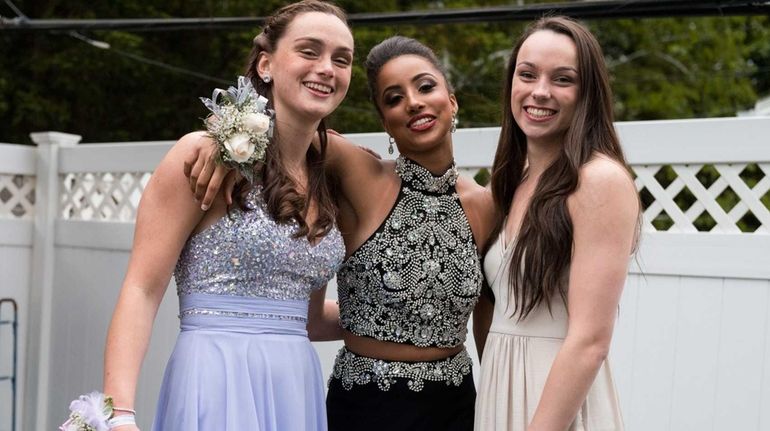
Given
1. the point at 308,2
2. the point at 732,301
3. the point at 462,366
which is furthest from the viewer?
the point at 732,301

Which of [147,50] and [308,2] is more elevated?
[147,50]

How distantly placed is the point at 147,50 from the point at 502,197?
8.91m

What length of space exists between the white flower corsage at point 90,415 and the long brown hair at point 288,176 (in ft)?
1.76

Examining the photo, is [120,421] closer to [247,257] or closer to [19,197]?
[247,257]

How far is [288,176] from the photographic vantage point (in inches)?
101

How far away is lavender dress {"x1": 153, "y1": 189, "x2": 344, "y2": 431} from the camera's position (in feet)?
8.06

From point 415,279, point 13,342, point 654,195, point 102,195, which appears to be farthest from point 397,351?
point 13,342

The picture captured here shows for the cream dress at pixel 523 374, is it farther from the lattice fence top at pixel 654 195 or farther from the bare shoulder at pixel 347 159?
the lattice fence top at pixel 654 195

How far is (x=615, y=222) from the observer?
2342 mm

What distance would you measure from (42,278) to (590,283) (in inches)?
179

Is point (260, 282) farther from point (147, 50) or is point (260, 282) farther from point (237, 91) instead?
point (147, 50)

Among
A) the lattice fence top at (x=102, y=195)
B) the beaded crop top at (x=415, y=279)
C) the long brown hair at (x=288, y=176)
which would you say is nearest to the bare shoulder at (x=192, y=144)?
the long brown hair at (x=288, y=176)

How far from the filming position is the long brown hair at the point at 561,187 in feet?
7.93

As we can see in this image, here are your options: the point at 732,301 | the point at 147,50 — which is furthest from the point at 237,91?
the point at 147,50
